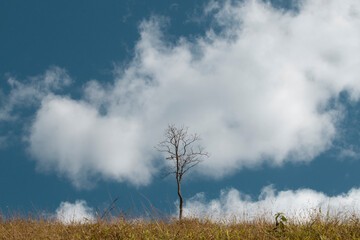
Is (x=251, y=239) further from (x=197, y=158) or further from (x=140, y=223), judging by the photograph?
(x=197, y=158)

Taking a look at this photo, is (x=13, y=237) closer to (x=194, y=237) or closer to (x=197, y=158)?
(x=194, y=237)

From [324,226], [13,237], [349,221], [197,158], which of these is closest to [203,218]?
[324,226]

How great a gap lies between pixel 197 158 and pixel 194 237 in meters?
15.9

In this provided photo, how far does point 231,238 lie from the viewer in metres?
7.98

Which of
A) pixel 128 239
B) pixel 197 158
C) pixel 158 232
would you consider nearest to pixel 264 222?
pixel 158 232

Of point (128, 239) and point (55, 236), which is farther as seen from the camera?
point (55, 236)

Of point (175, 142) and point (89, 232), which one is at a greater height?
point (175, 142)

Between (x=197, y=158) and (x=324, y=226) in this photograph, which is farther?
(x=197, y=158)

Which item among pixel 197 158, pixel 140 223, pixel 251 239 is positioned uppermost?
pixel 197 158

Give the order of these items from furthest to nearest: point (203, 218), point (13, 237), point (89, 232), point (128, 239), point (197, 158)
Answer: point (197, 158) < point (203, 218) < point (13, 237) < point (89, 232) < point (128, 239)

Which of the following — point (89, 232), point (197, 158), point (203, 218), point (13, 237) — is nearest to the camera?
point (89, 232)

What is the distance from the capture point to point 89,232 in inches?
329

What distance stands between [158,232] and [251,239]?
2315mm

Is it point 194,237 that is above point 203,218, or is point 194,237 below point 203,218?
below
